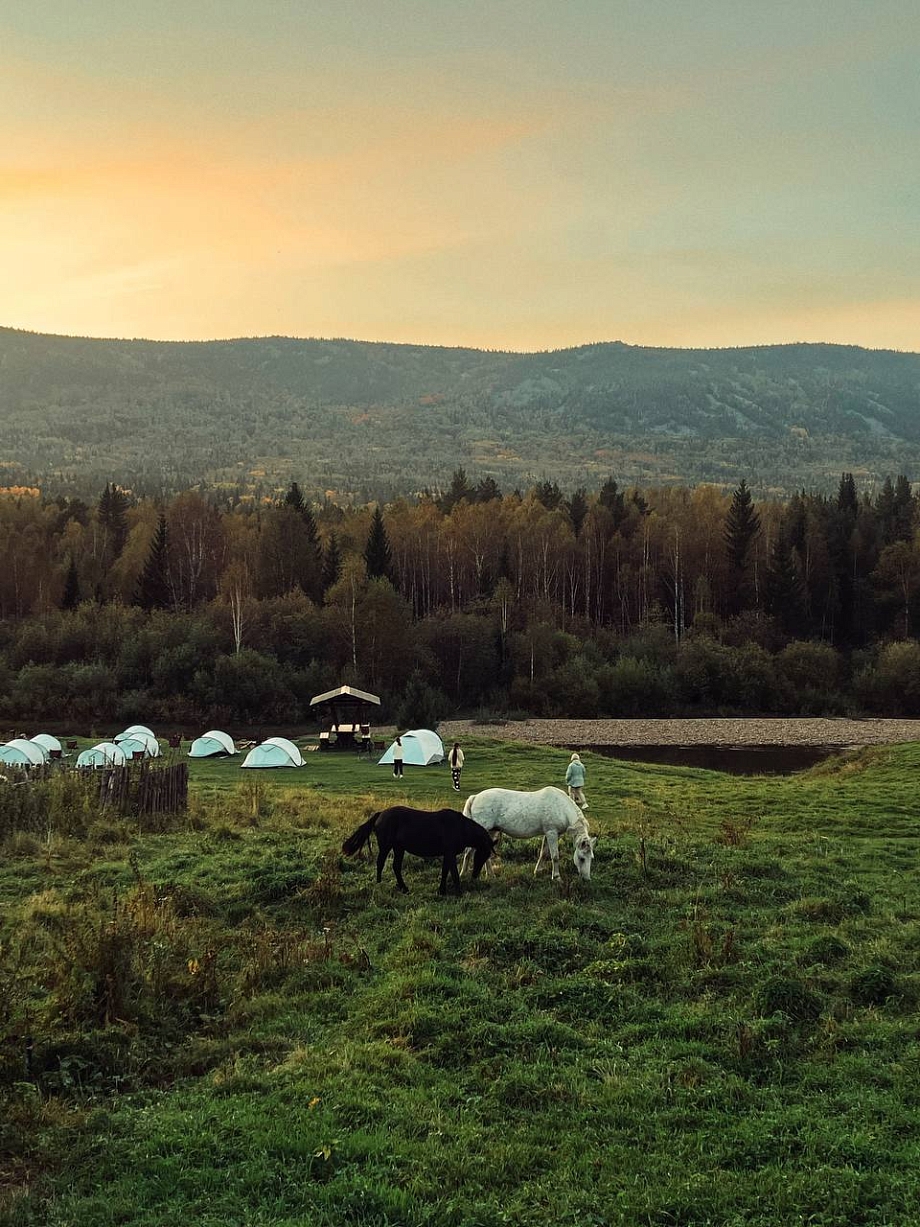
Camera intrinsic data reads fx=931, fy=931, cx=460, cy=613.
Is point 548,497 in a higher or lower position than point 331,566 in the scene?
higher

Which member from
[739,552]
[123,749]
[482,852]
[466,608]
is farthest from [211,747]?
[739,552]

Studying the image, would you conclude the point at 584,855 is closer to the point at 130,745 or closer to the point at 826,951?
the point at 826,951

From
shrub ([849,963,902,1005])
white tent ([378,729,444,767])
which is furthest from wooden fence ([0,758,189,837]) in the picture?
white tent ([378,729,444,767])

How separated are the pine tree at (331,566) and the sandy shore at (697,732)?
71.5 ft

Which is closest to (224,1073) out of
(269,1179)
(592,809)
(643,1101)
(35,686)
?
(269,1179)

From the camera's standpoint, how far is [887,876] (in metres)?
16.1

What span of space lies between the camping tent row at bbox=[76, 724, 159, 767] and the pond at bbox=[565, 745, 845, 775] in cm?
2309

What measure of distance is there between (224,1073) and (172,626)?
222ft

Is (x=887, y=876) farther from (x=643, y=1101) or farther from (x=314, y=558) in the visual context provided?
(x=314, y=558)

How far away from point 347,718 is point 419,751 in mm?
11499

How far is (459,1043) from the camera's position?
9008 mm

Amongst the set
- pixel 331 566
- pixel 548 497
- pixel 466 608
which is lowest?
pixel 466 608

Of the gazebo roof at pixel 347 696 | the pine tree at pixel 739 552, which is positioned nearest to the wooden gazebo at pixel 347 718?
the gazebo roof at pixel 347 696

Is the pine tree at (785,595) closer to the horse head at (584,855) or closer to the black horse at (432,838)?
the horse head at (584,855)
